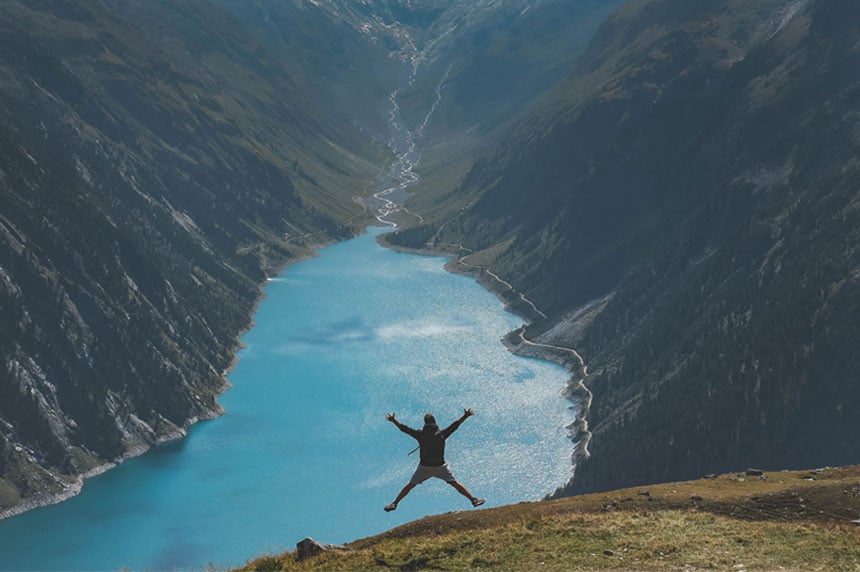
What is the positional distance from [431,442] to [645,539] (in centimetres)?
1058

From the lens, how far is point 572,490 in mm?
180125

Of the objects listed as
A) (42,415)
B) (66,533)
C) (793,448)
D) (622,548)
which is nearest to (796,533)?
(622,548)

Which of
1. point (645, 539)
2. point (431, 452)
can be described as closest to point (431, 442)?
point (431, 452)

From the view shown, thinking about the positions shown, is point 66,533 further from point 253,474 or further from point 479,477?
point 479,477

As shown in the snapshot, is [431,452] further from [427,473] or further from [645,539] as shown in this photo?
[645,539]

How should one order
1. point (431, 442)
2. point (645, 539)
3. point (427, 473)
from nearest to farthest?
point (431, 442), point (427, 473), point (645, 539)

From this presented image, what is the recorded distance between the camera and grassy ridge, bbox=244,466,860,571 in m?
44.5

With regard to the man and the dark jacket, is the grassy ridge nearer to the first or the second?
the man

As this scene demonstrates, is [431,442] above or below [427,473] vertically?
above

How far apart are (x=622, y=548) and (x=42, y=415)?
537ft

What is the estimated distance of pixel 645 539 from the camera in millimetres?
48000

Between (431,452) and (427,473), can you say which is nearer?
(431,452)

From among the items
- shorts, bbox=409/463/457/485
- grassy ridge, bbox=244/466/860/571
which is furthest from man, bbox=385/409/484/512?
grassy ridge, bbox=244/466/860/571

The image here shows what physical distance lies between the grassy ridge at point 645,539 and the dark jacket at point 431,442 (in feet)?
13.6
